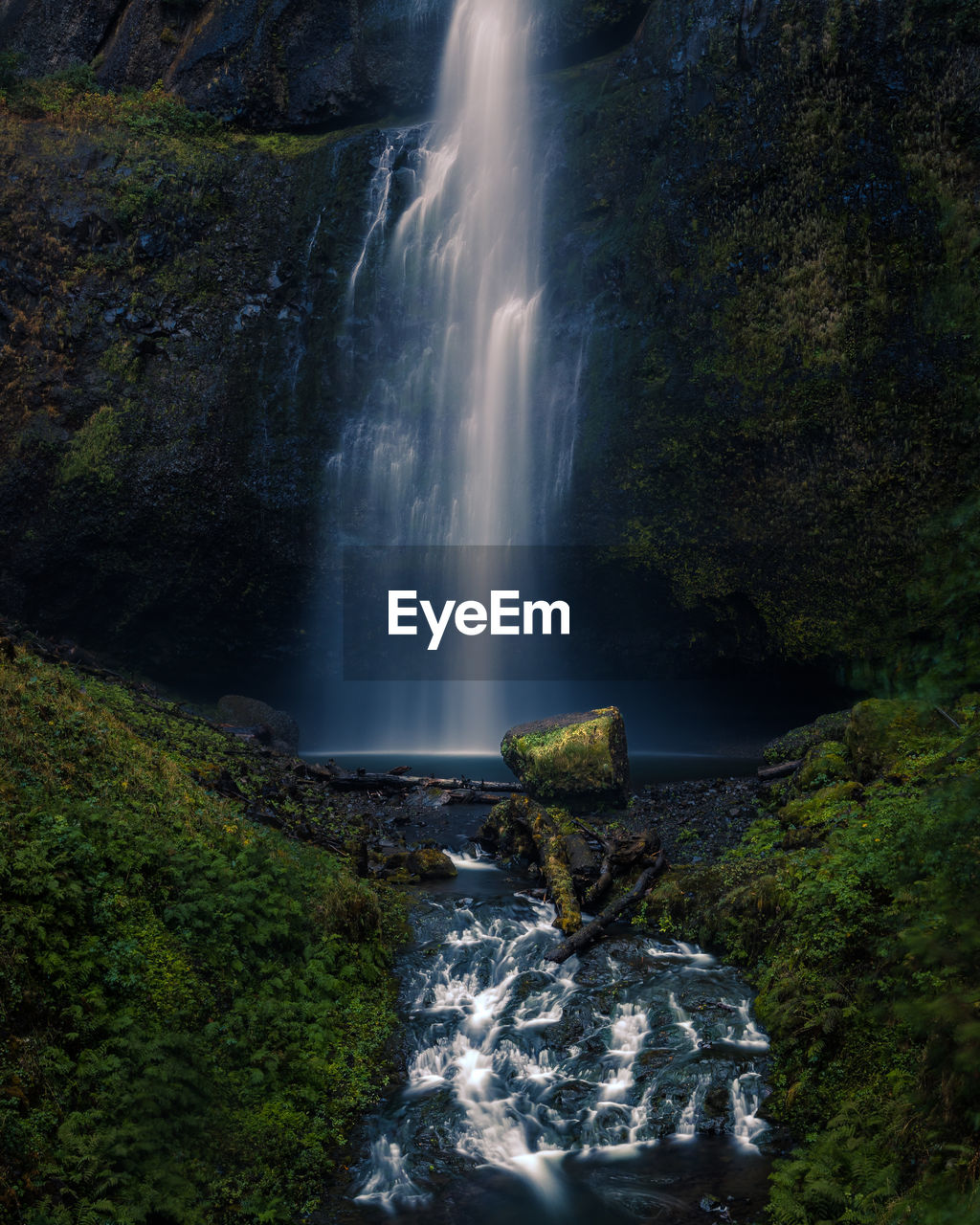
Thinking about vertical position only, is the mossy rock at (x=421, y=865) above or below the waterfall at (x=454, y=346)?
below

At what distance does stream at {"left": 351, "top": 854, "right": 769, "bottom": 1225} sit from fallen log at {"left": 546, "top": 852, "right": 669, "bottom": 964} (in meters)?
0.19

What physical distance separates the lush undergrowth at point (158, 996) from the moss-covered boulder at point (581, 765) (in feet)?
18.6

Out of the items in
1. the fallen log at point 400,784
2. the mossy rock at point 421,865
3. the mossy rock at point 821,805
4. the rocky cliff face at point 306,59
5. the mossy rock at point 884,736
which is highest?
the rocky cliff face at point 306,59

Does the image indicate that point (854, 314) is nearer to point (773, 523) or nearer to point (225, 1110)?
point (773, 523)

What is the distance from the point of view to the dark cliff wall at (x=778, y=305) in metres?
17.0

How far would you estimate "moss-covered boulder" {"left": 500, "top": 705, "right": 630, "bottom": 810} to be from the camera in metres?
13.6

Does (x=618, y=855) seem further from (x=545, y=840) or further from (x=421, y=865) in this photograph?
(x=421, y=865)

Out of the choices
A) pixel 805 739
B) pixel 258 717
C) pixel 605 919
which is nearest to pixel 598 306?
pixel 805 739

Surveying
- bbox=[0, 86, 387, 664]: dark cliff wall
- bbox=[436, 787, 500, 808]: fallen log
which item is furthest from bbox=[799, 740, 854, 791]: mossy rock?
bbox=[0, 86, 387, 664]: dark cliff wall

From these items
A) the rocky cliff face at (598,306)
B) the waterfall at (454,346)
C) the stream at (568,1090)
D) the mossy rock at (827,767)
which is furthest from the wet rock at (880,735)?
the waterfall at (454,346)

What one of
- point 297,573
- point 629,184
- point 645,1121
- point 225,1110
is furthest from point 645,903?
point 629,184

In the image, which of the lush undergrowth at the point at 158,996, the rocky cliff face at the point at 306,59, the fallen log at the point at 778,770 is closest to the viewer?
the lush undergrowth at the point at 158,996

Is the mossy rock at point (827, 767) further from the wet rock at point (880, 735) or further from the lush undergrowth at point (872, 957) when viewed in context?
the wet rock at point (880, 735)

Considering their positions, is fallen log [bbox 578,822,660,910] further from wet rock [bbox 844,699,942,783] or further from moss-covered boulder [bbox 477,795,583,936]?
wet rock [bbox 844,699,942,783]
